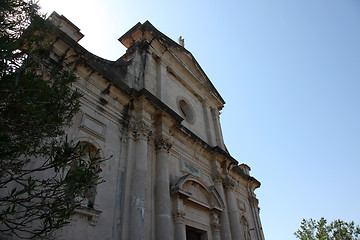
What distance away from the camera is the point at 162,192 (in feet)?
27.5

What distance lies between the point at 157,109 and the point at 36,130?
6.32 m

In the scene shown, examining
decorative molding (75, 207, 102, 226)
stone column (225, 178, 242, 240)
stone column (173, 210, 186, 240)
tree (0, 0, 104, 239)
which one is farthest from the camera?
stone column (225, 178, 242, 240)

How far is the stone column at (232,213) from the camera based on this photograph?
442 inches

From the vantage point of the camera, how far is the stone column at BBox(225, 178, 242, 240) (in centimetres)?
1122

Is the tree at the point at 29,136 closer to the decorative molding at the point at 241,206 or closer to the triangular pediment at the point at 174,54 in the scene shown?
the triangular pediment at the point at 174,54

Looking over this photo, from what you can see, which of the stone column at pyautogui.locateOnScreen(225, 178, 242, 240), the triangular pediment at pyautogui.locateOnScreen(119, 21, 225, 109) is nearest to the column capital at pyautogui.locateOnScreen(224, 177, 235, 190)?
the stone column at pyautogui.locateOnScreen(225, 178, 242, 240)

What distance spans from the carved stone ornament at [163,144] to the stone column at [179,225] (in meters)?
2.07

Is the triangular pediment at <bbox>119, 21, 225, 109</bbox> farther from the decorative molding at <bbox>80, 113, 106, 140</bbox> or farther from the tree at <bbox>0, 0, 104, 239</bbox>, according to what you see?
the tree at <bbox>0, 0, 104, 239</bbox>

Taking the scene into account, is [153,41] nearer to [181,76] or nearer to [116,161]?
[181,76]

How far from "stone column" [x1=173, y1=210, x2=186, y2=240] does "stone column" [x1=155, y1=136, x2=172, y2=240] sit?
0.61 meters

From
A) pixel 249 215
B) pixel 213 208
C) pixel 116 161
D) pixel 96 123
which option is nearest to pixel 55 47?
pixel 96 123

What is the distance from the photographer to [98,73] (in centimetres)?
843

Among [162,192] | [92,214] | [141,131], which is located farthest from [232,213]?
[92,214]

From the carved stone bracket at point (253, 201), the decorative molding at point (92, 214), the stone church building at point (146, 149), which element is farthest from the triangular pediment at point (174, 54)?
the decorative molding at point (92, 214)
